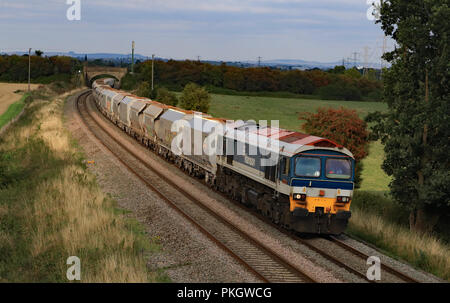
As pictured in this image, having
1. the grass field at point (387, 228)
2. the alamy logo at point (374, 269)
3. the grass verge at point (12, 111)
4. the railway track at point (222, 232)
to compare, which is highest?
the grass verge at point (12, 111)

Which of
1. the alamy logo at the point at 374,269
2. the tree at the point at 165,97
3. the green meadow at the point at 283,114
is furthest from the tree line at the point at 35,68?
the alamy logo at the point at 374,269

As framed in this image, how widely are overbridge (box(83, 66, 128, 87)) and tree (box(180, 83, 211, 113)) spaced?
3371 inches

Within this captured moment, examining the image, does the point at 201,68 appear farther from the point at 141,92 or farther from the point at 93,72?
the point at 141,92

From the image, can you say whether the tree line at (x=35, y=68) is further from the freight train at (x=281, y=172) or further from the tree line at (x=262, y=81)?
the freight train at (x=281, y=172)

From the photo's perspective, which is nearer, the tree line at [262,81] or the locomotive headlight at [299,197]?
the locomotive headlight at [299,197]

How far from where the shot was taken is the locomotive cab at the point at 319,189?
17422mm

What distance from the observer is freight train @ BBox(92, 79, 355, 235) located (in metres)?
17.5

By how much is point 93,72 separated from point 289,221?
139 metres

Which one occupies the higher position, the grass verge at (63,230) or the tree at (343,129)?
the tree at (343,129)

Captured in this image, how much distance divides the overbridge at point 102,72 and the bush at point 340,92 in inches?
2296

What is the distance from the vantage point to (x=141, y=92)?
79.8 m

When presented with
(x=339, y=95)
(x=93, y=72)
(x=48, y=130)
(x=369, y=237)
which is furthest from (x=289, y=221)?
A: (x=93, y=72)

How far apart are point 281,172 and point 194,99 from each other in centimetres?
4597

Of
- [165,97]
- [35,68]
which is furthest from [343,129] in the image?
[35,68]
